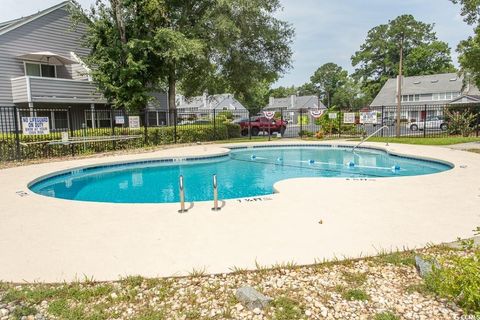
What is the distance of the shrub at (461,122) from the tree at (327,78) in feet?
205

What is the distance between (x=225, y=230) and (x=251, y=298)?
5.72 ft

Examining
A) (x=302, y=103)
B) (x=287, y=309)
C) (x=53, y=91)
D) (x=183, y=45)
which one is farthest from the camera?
(x=302, y=103)

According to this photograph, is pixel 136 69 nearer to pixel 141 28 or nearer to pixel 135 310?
pixel 141 28

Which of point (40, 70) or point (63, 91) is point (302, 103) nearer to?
point (63, 91)

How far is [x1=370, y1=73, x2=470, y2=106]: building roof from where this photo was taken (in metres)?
41.5

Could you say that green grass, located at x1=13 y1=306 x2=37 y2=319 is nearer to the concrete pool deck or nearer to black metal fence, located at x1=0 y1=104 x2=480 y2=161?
the concrete pool deck

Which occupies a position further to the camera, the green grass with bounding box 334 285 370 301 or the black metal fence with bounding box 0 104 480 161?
the black metal fence with bounding box 0 104 480 161

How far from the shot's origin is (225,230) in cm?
435

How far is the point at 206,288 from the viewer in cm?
293

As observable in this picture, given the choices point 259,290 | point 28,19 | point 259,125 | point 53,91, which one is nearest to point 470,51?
point 259,125

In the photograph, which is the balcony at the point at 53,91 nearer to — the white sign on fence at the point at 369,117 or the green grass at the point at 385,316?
the white sign on fence at the point at 369,117

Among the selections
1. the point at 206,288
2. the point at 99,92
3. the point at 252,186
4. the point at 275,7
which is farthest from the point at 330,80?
the point at 206,288

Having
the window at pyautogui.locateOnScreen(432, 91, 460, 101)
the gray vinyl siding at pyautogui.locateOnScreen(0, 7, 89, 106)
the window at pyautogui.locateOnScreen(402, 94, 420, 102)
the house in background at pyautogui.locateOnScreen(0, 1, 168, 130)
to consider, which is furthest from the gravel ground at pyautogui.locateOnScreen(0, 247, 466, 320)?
the window at pyautogui.locateOnScreen(402, 94, 420, 102)

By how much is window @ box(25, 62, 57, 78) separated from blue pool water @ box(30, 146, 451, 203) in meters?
10.5
